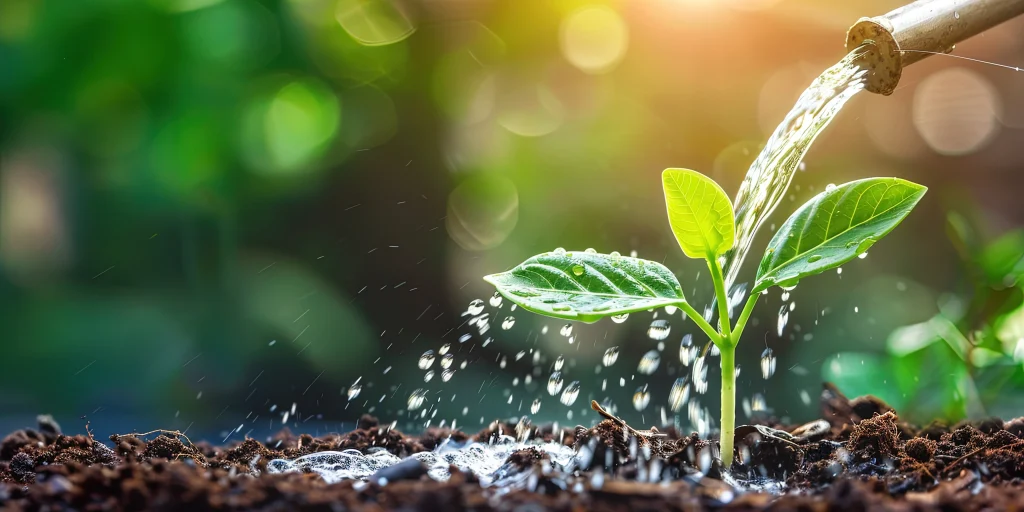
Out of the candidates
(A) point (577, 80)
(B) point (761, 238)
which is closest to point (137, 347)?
(A) point (577, 80)

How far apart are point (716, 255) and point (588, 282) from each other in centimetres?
17

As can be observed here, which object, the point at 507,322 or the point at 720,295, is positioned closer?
the point at 720,295

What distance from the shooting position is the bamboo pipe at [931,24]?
96cm

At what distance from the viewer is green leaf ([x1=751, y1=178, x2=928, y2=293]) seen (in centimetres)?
80

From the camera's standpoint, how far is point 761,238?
2.11m

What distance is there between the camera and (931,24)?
0.96 metres

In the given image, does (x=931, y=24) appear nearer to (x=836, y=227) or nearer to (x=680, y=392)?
(x=836, y=227)

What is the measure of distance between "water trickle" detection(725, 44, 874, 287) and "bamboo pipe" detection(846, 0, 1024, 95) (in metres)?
0.05

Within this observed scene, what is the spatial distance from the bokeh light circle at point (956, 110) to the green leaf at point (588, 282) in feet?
5.39

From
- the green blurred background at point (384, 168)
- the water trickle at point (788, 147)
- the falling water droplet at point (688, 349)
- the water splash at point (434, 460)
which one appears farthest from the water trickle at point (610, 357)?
the water trickle at point (788, 147)

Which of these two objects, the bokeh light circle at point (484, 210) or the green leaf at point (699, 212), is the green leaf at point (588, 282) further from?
the bokeh light circle at point (484, 210)

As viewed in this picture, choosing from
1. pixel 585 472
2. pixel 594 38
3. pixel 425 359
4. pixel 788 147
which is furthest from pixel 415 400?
pixel 594 38

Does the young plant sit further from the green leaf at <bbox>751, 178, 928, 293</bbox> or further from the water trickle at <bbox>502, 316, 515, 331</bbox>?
the water trickle at <bbox>502, 316, 515, 331</bbox>

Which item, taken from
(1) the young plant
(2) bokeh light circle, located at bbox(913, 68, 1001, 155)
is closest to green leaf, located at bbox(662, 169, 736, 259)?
(1) the young plant
